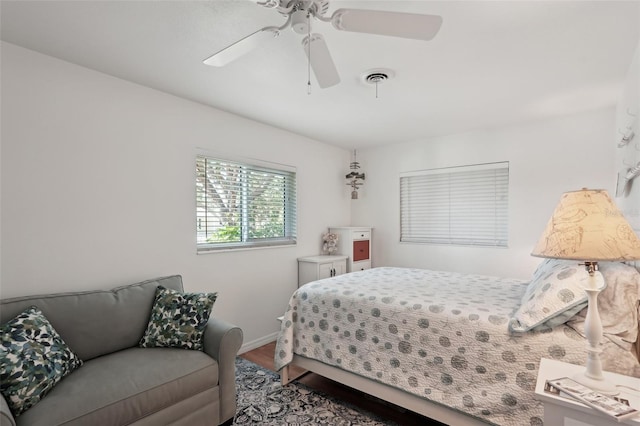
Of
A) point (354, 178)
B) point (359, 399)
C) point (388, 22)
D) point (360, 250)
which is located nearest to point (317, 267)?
point (360, 250)

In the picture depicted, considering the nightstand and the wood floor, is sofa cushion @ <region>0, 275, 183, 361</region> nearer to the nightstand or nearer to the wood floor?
the wood floor

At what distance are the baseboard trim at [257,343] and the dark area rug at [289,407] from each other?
553 mm

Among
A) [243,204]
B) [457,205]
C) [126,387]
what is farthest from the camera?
[457,205]

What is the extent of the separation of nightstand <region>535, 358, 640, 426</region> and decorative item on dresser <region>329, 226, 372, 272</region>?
2.89 m

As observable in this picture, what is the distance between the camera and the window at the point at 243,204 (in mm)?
3023

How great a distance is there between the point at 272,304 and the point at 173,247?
4.36 feet

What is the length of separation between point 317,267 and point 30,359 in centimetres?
257

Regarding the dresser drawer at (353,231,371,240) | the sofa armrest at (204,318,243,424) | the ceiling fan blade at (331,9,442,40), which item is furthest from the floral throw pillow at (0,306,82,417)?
the dresser drawer at (353,231,371,240)

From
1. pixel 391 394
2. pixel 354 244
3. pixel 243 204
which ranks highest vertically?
pixel 243 204

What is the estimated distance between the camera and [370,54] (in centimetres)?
205

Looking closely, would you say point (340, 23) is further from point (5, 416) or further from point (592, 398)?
point (5, 416)


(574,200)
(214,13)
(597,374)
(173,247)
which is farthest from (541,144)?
(173,247)

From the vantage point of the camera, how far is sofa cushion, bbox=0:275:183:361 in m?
1.90

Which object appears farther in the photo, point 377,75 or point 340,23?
point 377,75
